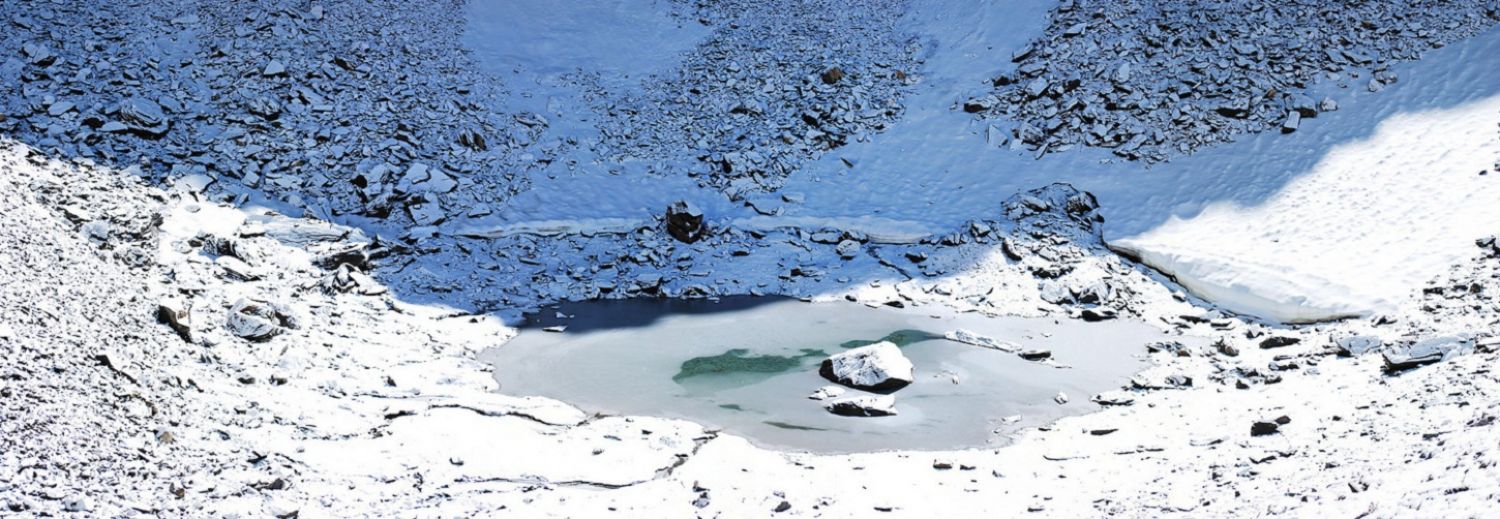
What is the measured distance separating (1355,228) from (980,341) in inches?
211

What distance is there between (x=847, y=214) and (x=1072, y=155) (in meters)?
3.86

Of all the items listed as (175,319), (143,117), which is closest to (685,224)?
(175,319)

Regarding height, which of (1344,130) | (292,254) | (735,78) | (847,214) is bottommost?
(292,254)

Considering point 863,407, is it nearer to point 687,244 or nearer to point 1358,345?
point 1358,345

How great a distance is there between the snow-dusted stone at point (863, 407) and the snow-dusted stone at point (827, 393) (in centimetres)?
26

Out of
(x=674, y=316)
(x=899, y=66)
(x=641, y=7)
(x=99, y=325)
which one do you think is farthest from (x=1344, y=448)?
(x=641, y=7)

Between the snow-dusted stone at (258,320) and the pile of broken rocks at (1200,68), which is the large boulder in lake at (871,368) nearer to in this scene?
the snow-dusted stone at (258,320)

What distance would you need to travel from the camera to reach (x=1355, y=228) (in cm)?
1409

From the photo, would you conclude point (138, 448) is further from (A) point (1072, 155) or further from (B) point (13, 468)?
(A) point (1072, 155)

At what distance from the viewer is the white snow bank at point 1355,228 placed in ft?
42.2

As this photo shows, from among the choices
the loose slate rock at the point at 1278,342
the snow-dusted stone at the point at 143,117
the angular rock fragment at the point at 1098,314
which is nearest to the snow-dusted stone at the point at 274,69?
the snow-dusted stone at the point at 143,117

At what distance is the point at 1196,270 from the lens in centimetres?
1440

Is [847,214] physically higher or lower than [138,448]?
higher

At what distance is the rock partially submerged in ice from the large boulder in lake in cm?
126
